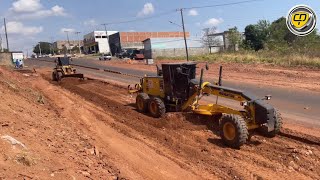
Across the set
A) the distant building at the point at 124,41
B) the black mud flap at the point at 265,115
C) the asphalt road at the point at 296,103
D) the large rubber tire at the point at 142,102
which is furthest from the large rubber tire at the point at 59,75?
the distant building at the point at 124,41

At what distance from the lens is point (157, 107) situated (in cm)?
1316

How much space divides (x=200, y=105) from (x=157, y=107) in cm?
185

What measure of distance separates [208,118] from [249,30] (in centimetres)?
6836

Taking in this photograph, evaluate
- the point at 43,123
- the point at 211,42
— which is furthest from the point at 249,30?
the point at 43,123

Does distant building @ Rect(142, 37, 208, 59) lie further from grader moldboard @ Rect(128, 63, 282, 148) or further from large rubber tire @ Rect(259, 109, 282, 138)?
large rubber tire @ Rect(259, 109, 282, 138)

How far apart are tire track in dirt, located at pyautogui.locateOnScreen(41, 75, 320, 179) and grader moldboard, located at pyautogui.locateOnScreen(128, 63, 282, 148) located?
1.19ft

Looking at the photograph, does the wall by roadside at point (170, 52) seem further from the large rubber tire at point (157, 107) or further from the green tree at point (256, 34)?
the large rubber tire at point (157, 107)

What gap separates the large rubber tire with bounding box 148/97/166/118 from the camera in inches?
515

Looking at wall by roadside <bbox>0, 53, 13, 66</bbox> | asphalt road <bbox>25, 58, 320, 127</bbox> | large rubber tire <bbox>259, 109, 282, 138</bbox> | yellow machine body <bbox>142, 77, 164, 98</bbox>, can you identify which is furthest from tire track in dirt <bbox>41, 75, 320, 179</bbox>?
wall by roadside <bbox>0, 53, 13, 66</bbox>

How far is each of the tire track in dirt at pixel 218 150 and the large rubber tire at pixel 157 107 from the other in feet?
1.04

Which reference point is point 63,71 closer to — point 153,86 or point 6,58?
point 153,86

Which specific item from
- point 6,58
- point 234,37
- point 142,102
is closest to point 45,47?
point 234,37

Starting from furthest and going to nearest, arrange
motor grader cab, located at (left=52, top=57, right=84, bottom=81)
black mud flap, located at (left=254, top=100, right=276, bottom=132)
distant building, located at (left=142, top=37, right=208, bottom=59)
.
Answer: distant building, located at (left=142, top=37, right=208, bottom=59) < motor grader cab, located at (left=52, top=57, right=84, bottom=81) < black mud flap, located at (left=254, top=100, right=276, bottom=132)

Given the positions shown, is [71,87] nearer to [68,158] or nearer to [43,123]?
[43,123]
